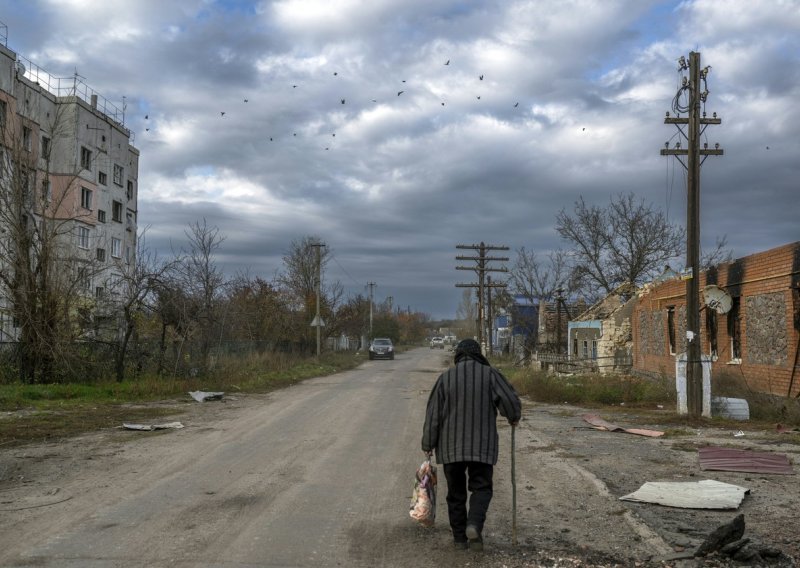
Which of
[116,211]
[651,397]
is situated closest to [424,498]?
[651,397]

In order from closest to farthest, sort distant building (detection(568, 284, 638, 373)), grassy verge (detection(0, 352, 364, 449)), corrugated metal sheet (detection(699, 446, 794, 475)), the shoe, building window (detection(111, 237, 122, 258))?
the shoe < corrugated metal sheet (detection(699, 446, 794, 475)) < grassy verge (detection(0, 352, 364, 449)) < distant building (detection(568, 284, 638, 373)) < building window (detection(111, 237, 122, 258))

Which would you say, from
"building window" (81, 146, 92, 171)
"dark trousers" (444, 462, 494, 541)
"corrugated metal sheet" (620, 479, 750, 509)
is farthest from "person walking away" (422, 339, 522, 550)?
"building window" (81, 146, 92, 171)

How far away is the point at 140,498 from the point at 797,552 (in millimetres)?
5958

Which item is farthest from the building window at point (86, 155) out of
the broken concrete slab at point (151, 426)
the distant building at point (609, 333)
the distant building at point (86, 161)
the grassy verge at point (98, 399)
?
the broken concrete slab at point (151, 426)

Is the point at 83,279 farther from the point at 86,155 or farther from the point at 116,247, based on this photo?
the point at 116,247

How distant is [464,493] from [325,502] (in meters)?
2.00

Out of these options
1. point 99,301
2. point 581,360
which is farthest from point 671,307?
point 99,301

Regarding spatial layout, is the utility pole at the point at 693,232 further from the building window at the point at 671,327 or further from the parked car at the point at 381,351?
the parked car at the point at 381,351

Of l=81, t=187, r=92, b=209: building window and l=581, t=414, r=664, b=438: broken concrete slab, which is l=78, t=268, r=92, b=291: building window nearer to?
l=581, t=414, r=664, b=438: broken concrete slab

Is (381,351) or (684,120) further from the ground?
(684,120)

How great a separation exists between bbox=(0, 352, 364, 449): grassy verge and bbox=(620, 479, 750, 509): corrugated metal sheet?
30.6 ft

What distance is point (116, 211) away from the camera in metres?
52.5

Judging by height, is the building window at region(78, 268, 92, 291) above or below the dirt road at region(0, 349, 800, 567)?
above

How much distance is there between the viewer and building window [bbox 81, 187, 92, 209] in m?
47.4
